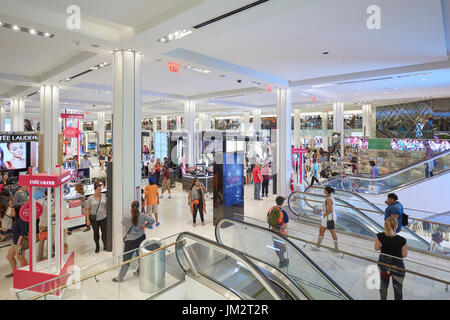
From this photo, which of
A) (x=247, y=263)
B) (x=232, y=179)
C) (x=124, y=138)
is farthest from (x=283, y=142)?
(x=247, y=263)

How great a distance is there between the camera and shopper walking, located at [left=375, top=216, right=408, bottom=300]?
3504 millimetres

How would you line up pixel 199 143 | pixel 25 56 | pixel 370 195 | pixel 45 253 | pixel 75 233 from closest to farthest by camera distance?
pixel 45 253
pixel 75 233
pixel 25 56
pixel 370 195
pixel 199 143

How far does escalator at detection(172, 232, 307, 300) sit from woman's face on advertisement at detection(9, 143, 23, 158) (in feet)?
Answer: 30.5

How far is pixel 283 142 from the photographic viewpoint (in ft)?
38.2

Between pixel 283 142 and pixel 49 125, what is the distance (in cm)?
928

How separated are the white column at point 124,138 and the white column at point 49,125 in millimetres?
5950

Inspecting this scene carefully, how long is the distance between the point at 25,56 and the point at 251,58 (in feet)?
20.6

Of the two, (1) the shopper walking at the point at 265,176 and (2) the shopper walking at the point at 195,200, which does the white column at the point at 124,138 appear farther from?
(1) the shopper walking at the point at 265,176

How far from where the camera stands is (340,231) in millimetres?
7410

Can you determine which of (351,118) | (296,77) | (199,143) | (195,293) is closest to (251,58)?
(296,77)

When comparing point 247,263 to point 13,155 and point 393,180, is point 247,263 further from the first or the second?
point 13,155

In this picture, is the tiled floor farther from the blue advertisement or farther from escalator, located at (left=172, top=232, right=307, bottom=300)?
the blue advertisement
